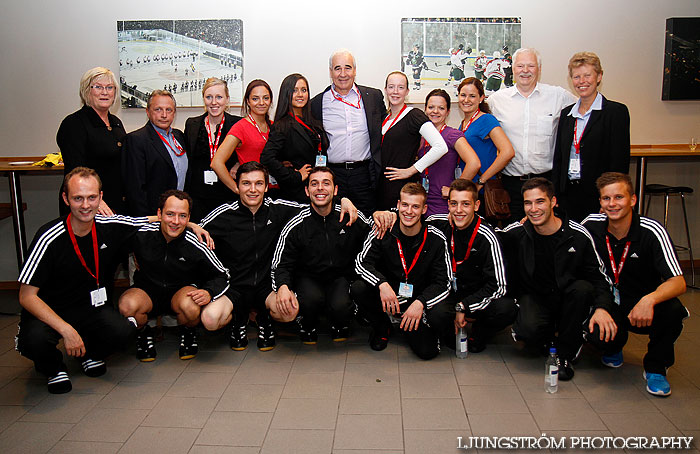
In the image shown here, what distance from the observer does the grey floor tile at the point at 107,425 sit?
256 cm

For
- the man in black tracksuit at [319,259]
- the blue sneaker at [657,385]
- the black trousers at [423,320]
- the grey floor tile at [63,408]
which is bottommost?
the grey floor tile at [63,408]

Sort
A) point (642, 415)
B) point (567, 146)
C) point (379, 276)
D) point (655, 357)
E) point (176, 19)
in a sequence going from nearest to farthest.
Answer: point (642, 415) → point (655, 357) → point (379, 276) → point (567, 146) → point (176, 19)

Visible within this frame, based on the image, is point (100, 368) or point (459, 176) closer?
point (100, 368)

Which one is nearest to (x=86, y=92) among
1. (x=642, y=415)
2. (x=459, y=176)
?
(x=459, y=176)

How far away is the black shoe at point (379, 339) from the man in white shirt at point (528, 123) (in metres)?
1.27

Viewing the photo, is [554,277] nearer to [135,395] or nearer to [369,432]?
[369,432]

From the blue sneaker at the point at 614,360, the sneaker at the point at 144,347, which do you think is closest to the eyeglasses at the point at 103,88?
the sneaker at the point at 144,347

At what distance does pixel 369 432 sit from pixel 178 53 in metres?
4.09

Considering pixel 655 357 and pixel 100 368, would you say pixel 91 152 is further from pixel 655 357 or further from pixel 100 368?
pixel 655 357

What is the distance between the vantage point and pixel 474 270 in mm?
3570

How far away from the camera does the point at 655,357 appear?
2996 mm

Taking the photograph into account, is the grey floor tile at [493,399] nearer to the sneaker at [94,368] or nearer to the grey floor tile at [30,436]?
the grey floor tile at [30,436]

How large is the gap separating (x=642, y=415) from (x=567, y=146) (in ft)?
6.13

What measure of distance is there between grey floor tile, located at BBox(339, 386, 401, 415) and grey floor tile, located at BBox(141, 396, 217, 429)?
0.70 metres
